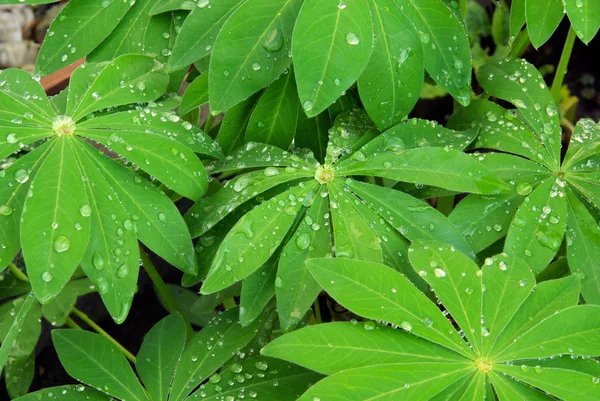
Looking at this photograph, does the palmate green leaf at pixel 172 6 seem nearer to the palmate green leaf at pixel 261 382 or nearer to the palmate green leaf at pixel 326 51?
the palmate green leaf at pixel 326 51

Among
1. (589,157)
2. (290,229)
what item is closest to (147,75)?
(290,229)

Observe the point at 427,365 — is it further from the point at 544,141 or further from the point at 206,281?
the point at 544,141

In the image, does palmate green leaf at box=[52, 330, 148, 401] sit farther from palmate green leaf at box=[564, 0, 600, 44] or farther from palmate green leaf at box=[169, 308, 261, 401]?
palmate green leaf at box=[564, 0, 600, 44]

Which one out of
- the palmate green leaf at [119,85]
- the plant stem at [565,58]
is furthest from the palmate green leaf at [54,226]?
the plant stem at [565,58]

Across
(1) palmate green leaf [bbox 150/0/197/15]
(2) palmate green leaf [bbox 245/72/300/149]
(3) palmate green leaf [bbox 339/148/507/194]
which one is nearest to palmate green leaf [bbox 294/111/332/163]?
(2) palmate green leaf [bbox 245/72/300/149]

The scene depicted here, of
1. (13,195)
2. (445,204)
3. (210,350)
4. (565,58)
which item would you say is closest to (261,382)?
(210,350)

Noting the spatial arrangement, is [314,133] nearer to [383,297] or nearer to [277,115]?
[277,115]
